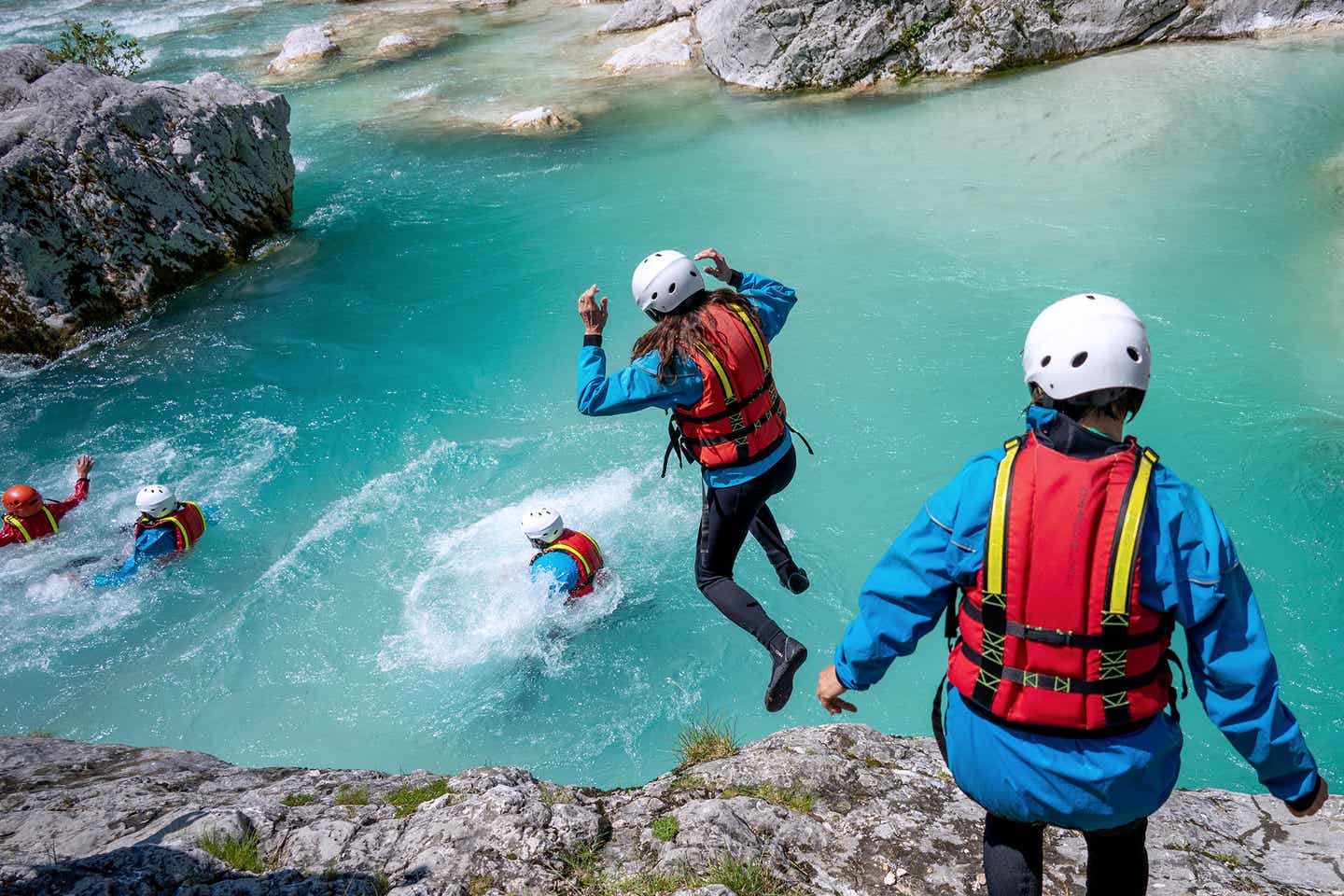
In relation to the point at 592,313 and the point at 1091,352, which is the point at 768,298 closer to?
the point at 592,313

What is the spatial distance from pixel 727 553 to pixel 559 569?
182 cm

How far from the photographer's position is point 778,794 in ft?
12.0

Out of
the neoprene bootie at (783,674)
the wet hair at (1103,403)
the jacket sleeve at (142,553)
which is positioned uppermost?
the wet hair at (1103,403)

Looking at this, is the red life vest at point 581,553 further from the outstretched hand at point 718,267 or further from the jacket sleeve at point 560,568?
the outstretched hand at point 718,267

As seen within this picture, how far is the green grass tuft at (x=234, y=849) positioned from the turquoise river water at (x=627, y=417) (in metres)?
2.53

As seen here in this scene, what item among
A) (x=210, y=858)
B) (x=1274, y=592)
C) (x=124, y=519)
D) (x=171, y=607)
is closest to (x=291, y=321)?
(x=124, y=519)

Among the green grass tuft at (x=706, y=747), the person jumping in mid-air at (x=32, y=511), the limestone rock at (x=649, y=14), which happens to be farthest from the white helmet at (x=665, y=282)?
the limestone rock at (x=649, y=14)

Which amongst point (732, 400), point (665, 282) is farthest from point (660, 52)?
point (732, 400)

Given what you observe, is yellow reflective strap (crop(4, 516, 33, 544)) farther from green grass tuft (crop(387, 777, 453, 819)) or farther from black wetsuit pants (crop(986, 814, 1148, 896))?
black wetsuit pants (crop(986, 814, 1148, 896))

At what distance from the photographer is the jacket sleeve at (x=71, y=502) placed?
8258 mm

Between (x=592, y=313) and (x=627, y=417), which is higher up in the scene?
(x=592, y=313)

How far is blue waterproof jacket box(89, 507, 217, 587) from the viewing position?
7.52m

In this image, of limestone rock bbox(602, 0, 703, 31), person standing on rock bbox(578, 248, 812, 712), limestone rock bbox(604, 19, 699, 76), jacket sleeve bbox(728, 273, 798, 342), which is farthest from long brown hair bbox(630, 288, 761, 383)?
limestone rock bbox(602, 0, 703, 31)

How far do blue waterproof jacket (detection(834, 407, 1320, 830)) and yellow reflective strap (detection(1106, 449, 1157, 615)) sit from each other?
62 millimetres
